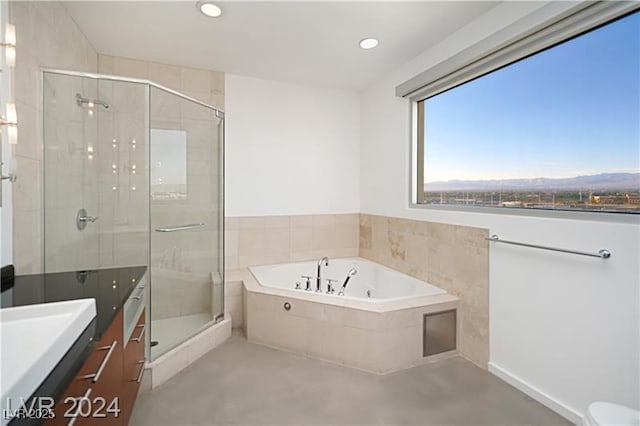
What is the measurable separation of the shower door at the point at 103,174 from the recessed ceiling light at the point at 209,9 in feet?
2.10

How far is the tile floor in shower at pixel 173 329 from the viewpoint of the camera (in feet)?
7.39

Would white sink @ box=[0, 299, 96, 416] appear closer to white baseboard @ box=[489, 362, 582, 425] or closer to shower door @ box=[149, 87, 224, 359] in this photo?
shower door @ box=[149, 87, 224, 359]

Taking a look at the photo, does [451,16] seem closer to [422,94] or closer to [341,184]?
[422,94]

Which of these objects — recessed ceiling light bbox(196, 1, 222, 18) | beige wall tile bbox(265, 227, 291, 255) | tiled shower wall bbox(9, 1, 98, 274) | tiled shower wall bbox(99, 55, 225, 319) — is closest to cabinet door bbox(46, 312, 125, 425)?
tiled shower wall bbox(9, 1, 98, 274)

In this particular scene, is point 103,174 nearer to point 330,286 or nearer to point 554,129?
point 330,286

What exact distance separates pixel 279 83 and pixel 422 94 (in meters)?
1.51

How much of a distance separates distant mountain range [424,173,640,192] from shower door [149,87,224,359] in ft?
6.96

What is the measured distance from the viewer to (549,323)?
1.90 metres

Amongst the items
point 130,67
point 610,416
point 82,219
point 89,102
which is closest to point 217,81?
point 130,67

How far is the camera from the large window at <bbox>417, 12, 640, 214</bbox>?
1.63 metres

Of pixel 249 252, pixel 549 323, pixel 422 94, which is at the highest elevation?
pixel 422 94

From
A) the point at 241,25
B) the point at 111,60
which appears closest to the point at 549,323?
the point at 241,25

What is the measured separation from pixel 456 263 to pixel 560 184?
0.89m

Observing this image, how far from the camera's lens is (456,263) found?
2537 mm
